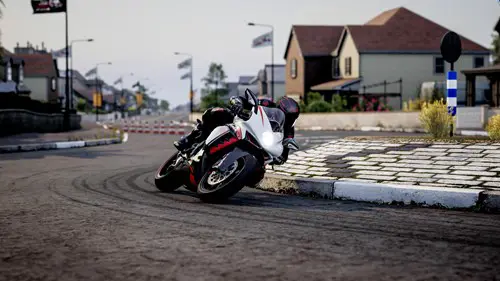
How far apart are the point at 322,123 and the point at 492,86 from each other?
10.8 m

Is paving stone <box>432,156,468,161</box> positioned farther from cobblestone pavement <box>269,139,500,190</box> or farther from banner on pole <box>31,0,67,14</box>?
banner on pole <box>31,0,67,14</box>

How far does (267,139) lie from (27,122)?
94.0ft

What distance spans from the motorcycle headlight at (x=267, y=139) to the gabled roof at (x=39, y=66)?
81.8m

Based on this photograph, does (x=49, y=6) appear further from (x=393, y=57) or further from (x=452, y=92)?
(x=452, y=92)

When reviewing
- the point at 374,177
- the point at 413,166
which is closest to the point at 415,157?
the point at 413,166

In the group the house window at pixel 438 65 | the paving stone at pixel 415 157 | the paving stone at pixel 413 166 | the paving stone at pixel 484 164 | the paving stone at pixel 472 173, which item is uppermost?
the house window at pixel 438 65

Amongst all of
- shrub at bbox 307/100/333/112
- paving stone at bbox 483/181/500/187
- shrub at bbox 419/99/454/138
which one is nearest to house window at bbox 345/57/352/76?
shrub at bbox 307/100/333/112

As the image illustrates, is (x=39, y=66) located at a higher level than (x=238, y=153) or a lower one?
higher

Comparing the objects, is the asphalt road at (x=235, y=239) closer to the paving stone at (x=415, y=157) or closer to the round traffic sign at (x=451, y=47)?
the paving stone at (x=415, y=157)

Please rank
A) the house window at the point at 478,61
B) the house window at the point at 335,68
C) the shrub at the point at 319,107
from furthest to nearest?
the house window at the point at 335,68 < the house window at the point at 478,61 < the shrub at the point at 319,107

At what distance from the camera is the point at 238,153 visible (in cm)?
817

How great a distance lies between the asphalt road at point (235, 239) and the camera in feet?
15.3

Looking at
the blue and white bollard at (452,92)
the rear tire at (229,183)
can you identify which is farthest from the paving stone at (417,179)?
the blue and white bollard at (452,92)

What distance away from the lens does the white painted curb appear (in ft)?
25.5
